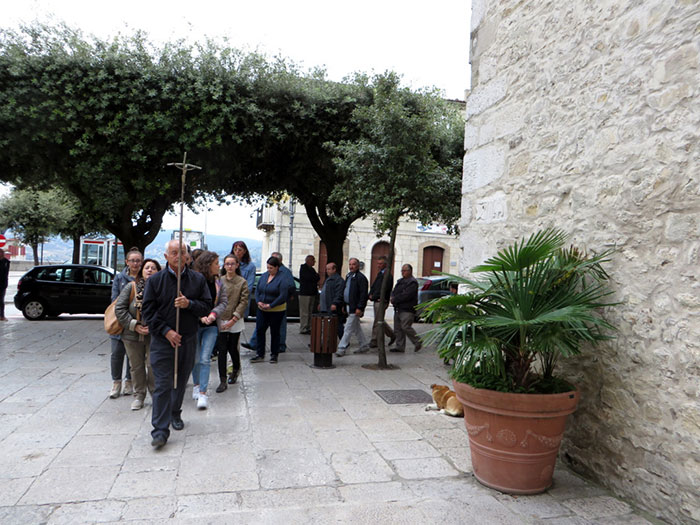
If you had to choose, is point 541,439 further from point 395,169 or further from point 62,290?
point 62,290

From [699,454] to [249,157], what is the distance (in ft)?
31.4

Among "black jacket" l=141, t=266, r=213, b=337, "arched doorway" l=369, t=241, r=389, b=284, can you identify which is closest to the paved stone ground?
"black jacket" l=141, t=266, r=213, b=337

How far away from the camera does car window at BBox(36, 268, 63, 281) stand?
42.1ft

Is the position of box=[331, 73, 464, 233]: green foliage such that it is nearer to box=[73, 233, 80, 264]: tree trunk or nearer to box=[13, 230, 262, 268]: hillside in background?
box=[13, 230, 262, 268]: hillside in background

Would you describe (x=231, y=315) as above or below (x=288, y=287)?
below

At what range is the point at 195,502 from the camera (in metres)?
3.18

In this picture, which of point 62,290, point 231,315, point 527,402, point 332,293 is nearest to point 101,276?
point 62,290

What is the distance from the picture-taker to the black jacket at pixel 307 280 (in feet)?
32.8

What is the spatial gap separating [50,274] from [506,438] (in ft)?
42.4

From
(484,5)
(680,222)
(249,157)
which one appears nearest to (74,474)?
(680,222)

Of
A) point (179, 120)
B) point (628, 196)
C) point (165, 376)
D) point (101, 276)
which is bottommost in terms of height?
point (165, 376)

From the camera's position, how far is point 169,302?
14.1 ft

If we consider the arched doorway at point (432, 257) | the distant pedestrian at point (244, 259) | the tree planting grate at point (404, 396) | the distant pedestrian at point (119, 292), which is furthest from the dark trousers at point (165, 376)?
the arched doorway at point (432, 257)

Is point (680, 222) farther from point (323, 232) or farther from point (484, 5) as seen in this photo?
point (323, 232)
